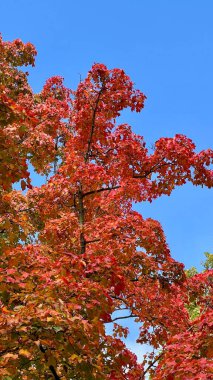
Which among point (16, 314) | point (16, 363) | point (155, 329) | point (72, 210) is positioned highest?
point (72, 210)

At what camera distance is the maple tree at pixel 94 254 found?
6.64 m

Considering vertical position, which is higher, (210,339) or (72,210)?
(72,210)

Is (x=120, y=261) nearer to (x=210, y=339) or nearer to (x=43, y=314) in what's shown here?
(x=210, y=339)

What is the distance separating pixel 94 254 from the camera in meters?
10.9

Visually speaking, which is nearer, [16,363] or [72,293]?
[16,363]

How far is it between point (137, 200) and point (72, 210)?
Result: 2003 millimetres

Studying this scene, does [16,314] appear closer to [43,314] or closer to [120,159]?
[43,314]

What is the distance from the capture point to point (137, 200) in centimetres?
1405

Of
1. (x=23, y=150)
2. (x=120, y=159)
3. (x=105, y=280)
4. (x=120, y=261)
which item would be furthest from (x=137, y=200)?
(x=105, y=280)

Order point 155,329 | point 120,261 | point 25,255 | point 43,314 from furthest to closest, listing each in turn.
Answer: point 155,329 → point 120,261 → point 25,255 → point 43,314

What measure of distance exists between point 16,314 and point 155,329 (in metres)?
7.23

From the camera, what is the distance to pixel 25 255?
8758 mm

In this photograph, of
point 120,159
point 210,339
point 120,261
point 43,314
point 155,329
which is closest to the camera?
point 43,314

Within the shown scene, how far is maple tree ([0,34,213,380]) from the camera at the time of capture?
6.64m
